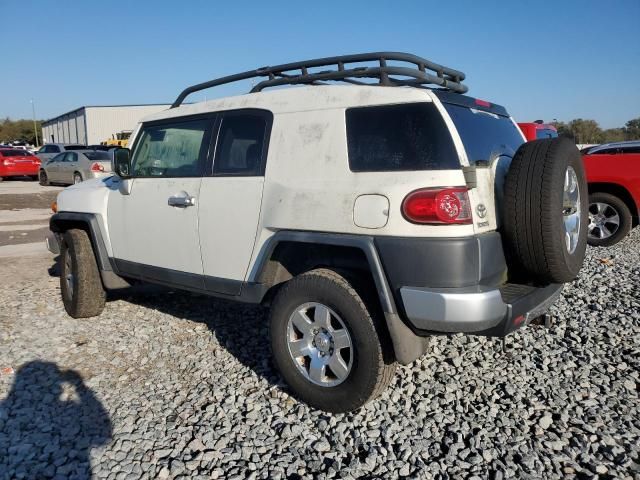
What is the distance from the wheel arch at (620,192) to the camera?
24.6ft

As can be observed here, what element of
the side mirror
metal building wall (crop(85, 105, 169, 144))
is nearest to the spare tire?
the side mirror

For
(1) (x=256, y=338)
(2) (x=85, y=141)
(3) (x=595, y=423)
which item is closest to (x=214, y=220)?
(1) (x=256, y=338)

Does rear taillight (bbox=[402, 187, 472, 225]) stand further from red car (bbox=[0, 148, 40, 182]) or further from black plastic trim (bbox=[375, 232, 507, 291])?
red car (bbox=[0, 148, 40, 182])

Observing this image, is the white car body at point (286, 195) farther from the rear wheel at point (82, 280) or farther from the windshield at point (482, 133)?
the rear wheel at point (82, 280)

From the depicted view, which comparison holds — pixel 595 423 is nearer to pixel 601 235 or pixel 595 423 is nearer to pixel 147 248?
pixel 147 248

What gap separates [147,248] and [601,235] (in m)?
6.77

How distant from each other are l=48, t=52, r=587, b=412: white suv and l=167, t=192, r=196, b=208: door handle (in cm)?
2

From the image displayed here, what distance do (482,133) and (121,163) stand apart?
2.91 metres

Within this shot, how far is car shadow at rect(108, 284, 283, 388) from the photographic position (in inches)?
154

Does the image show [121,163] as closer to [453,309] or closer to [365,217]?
[365,217]

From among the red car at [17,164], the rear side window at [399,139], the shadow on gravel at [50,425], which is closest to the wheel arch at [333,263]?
the rear side window at [399,139]

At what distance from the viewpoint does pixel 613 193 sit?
7707mm

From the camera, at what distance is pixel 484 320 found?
2.60 meters

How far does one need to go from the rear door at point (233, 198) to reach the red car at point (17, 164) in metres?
22.3
